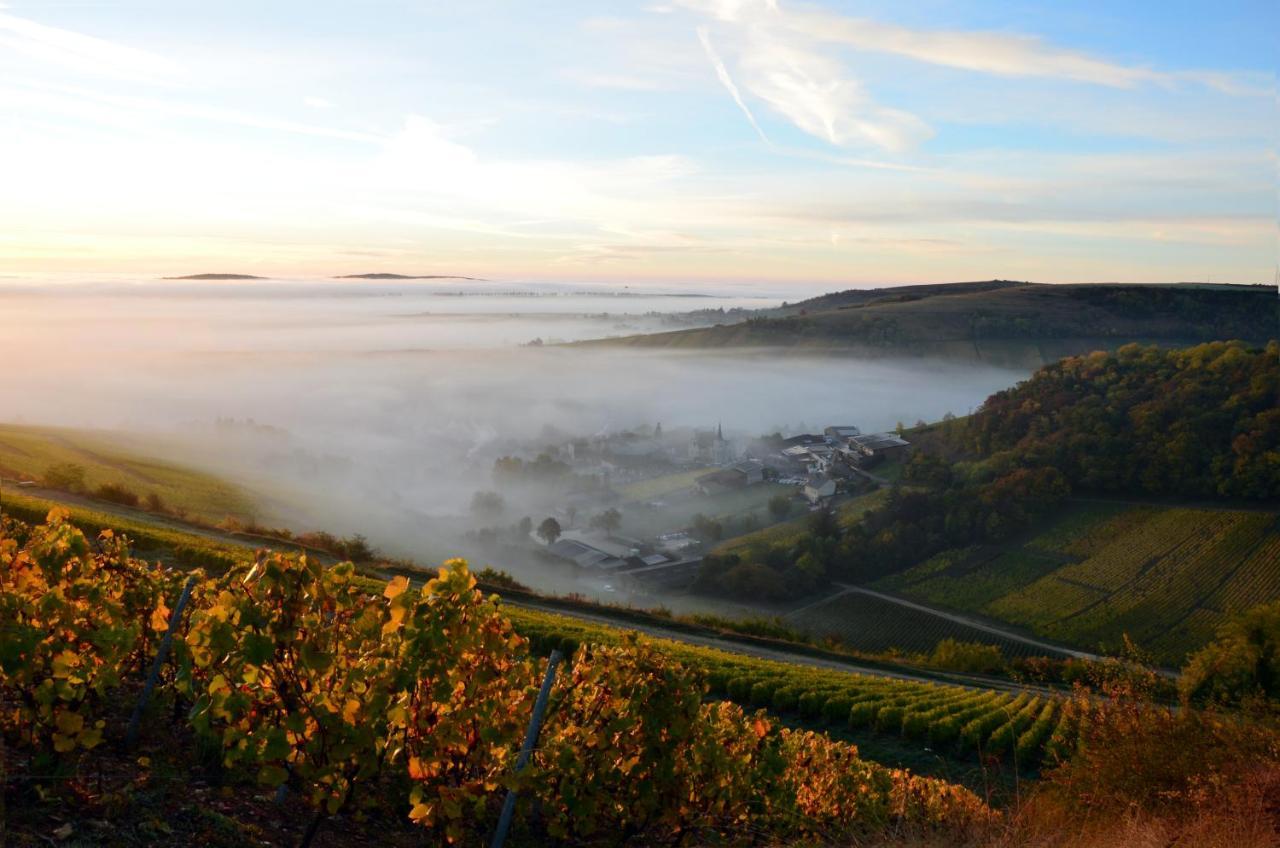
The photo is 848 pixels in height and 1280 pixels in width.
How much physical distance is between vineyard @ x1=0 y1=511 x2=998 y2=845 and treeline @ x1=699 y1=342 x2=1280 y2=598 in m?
73.4

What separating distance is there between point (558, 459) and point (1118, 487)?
98043 mm

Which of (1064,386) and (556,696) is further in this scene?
(1064,386)

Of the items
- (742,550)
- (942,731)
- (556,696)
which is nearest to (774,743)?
(556,696)

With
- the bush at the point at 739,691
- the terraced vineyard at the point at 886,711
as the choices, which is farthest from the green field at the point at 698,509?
the bush at the point at 739,691

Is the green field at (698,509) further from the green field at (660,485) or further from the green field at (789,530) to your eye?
the green field at (789,530)

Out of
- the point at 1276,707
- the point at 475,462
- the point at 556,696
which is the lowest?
the point at 475,462

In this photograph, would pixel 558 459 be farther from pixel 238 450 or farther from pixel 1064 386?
pixel 1064 386

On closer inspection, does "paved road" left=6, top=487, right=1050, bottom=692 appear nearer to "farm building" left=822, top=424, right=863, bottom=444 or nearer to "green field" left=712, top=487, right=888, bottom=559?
"green field" left=712, top=487, right=888, bottom=559

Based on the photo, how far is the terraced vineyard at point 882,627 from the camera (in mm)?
64250

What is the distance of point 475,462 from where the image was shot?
6560 inches

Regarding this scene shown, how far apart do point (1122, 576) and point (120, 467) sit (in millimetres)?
85074

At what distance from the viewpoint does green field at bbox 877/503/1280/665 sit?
2505 inches

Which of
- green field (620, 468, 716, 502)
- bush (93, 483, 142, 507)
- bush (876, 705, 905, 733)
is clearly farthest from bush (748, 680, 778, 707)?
green field (620, 468, 716, 502)

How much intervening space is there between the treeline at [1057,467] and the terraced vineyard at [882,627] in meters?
5.31
